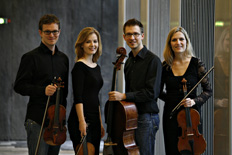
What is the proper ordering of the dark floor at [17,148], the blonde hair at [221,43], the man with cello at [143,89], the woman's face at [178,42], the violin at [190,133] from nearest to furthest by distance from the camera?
the blonde hair at [221,43], the violin at [190,133], the man with cello at [143,89], the woman's face at [178,42], the dark floor at [17,148]

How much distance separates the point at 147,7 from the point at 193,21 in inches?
28.1

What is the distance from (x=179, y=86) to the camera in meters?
2.75

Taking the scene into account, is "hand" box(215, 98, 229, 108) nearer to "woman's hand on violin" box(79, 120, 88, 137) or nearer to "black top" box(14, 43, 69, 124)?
"woman's hand on violin" box(79, 120, 88, 137)

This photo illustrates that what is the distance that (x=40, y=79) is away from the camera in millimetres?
2734

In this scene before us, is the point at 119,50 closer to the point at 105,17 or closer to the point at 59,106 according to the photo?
the point at 59,106

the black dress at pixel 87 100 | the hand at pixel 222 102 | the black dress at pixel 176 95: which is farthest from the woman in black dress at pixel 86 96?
the hand at pixel 222 102

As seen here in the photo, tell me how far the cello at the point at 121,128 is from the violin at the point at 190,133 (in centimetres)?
34

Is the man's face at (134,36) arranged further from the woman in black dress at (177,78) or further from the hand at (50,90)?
the hand at (50,90)

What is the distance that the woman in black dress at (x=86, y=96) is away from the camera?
8.98 ft

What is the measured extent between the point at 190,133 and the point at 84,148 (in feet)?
2.63

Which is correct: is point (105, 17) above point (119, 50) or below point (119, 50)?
above

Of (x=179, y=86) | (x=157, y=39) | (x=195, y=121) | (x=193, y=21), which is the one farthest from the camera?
(x=157, y=39)

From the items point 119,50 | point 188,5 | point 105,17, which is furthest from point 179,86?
point 105,17

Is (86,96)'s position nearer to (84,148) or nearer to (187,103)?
(84,148)
